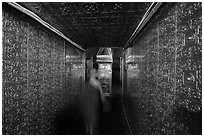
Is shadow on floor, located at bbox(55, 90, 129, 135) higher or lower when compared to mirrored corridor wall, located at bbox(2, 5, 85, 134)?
lower

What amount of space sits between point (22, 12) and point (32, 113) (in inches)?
53.4

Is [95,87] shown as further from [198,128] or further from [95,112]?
[198,128]

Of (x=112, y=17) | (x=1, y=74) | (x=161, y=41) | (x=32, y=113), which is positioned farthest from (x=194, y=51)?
(x=32, y=113)

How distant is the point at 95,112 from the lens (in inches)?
159

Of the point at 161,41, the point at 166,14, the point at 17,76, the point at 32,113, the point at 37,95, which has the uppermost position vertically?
the point at 166,14

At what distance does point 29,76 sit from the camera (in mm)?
1996

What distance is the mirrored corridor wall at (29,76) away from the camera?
5.18 ft

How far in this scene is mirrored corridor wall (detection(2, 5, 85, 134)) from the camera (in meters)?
1.58

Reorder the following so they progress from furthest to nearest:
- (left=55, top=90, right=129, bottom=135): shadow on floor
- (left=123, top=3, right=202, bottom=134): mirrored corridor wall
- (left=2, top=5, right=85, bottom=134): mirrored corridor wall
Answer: (left=55, top=90, right=129, bottom=135): shadow on floor
(left=2, top=5, right=85, bottom=134): mirrored corridor wall
(left=123, top=3, right=202, bottom=134): mirrored corridor wall

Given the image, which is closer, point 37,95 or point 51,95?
point 37,95

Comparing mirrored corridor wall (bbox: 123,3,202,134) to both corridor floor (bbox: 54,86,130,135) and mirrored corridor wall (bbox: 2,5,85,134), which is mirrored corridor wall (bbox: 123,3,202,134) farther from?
corridor floor (bbox: 54,86,130,135)

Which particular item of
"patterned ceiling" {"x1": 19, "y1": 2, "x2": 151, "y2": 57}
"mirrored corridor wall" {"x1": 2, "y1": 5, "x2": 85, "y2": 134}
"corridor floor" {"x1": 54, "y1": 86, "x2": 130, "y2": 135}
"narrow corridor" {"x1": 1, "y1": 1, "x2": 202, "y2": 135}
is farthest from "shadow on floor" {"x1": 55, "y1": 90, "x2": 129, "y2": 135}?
"patterned ceiling" {"x1": 19, "y1": 2, "x2": 151, "y2": 57}

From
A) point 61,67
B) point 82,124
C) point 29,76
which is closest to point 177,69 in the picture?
point 29,76

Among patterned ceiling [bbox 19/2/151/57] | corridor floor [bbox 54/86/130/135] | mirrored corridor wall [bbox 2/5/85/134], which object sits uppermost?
patterned ceiling [bbox 19/2/151/57]
